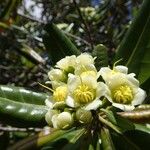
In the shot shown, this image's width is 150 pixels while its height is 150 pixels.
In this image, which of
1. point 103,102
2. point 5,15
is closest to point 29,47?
point 5,15

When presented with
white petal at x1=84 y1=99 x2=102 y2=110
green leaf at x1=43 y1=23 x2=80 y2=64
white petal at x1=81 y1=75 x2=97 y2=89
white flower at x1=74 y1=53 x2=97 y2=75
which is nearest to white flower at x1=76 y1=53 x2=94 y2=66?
white flower at x1=74 y1=53 x2=97 y2=75

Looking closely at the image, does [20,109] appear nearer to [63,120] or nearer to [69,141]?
[69,141]

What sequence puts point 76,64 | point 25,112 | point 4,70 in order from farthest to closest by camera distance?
point 4,70 → point 25,112 → point 76,64

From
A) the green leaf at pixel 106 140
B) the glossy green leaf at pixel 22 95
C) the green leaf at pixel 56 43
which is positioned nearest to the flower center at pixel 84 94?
the green leaf at pixel 106 140

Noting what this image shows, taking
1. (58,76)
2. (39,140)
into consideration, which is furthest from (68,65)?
(39,140)

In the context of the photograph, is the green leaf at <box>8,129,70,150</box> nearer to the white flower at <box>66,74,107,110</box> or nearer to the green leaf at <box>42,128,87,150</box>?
the green leaf at <box>42,128,87,150</box>

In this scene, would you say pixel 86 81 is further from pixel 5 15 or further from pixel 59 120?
pixel 5 15

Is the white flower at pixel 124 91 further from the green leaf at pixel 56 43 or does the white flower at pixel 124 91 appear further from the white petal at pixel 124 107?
the green leaf at pixel 56 43
